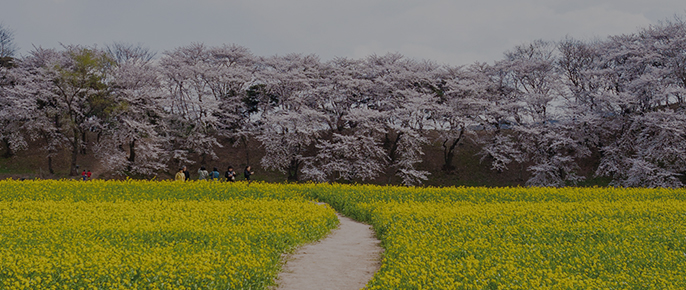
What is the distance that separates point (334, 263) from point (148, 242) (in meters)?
4.23

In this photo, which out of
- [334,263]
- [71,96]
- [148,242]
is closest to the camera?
[148,242]

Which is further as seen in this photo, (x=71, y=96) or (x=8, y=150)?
(x=8, y=150)

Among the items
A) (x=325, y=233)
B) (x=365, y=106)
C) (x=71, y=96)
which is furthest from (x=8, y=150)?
(x=325, y=233)

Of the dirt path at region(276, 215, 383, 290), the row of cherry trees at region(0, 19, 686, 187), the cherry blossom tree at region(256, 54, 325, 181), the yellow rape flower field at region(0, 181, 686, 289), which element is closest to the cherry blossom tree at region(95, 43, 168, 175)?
the row of cherry trees at region(0, 19, 686, 187)

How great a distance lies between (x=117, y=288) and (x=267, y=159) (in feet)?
108

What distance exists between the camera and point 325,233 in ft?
48.4

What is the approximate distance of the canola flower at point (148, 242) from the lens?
798 centimetres

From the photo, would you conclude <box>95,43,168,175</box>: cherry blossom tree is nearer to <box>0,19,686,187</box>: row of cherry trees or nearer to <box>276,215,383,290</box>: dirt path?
<box>0,19,686,187</box>: row of cherry trees

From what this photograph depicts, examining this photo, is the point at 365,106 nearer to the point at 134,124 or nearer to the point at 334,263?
the point at 134,124

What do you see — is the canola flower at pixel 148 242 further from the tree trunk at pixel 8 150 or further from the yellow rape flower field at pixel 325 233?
the tree trunk at pixel 8 150

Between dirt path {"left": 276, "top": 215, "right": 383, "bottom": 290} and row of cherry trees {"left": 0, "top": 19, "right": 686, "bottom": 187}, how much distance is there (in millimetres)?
23128

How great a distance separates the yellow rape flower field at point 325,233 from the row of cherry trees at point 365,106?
61.3 ft

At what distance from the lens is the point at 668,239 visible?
12.3 metres

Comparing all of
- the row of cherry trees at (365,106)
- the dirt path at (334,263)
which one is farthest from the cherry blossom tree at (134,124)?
the dirt path at (334,263)
